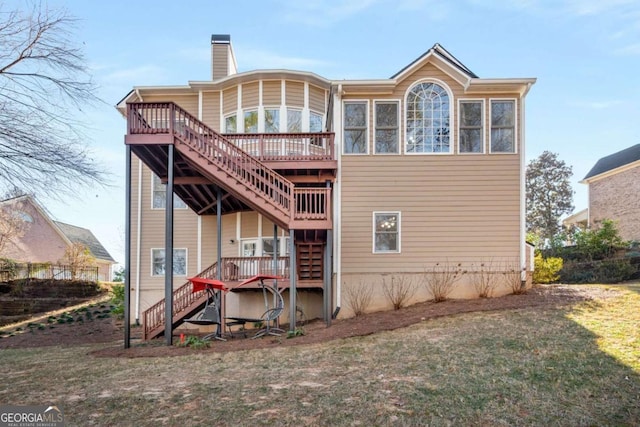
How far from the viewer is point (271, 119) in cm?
1557

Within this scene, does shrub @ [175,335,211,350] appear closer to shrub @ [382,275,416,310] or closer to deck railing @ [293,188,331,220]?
deck railing @ [293,188,331,220]

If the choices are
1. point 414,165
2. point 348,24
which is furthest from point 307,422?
point 348,24

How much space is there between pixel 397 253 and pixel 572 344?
548cm

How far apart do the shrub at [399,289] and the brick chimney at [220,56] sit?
394 inches

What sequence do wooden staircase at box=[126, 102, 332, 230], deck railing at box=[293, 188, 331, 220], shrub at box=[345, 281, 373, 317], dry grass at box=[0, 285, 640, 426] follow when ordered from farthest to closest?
shrub at box=[345, 281, 373, 317] < deck railing at box=[293, 188, 331, 220] < wooden staircase at box=[126, 102, 332, 230] < dry grass at box=[0, 285, 640, 426]

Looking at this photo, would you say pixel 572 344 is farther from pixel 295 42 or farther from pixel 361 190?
pixel 295 42

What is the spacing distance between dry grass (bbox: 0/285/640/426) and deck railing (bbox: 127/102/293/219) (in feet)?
13.6

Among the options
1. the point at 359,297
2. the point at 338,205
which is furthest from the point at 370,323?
the point at 338,205

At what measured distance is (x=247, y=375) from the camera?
754 cm

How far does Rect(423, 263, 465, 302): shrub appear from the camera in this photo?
12.8 metres

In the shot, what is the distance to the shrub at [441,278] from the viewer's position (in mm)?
12758

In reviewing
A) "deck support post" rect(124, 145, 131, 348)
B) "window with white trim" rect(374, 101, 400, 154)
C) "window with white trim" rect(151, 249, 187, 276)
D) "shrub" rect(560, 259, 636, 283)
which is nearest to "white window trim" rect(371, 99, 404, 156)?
"window with white trim" rect(374, 101, 400, 154)

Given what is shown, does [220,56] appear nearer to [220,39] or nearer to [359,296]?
[220,39]

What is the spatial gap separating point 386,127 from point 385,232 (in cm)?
304
